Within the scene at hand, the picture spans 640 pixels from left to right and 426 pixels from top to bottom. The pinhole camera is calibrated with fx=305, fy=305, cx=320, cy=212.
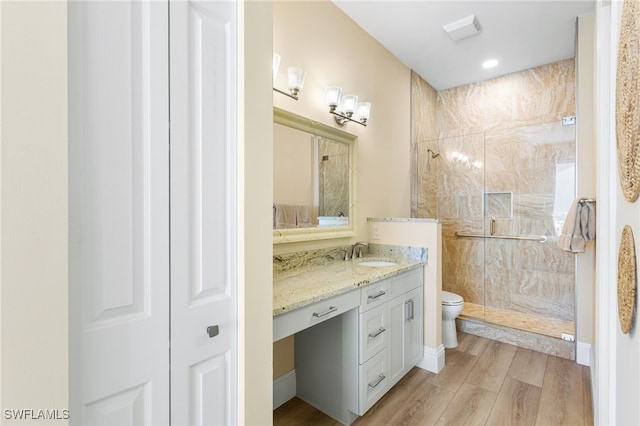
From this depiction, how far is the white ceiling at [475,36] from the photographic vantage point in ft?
7.75

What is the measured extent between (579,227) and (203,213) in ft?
8.79

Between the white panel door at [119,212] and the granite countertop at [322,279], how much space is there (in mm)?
561

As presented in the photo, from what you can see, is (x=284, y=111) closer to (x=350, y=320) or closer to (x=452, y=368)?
(x=350, y=320)

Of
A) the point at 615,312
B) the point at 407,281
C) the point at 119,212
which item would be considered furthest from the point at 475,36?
the point at 119,212

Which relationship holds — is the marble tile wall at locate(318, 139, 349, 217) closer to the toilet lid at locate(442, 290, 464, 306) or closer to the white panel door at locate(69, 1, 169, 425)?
the toilet lid at locate(442, 290, 464, 306)

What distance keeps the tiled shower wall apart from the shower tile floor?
95mm

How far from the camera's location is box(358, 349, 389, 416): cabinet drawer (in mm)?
1748

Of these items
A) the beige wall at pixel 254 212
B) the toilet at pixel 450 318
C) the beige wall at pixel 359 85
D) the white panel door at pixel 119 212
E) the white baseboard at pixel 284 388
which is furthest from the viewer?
the toilet at pixel 450 318

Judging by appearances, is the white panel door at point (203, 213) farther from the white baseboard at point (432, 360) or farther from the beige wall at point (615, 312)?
the white baseboard at point (432, 360)

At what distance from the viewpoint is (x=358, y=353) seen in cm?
174

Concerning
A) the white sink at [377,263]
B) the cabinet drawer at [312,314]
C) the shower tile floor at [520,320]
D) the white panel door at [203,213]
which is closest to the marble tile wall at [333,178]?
the white sink at [377,263]

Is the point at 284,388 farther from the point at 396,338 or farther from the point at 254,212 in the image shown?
the point at 254,212

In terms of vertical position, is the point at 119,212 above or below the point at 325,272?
above

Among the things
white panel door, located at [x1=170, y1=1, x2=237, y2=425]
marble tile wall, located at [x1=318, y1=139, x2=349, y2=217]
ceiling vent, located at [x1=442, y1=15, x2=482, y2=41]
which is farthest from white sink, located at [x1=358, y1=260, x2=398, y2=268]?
ceiling vent, located at [x1=442, y1=15, x2=482, y2=41]
